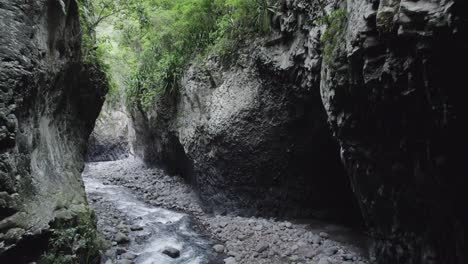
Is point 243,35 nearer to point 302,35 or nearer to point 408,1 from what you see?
point 302,35

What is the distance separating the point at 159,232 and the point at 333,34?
6683mm

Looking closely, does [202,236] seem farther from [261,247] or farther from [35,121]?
[35,121]

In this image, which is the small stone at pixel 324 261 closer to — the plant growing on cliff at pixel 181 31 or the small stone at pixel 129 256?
the small stone at pixel 129 256

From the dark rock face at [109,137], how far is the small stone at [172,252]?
55.9ft

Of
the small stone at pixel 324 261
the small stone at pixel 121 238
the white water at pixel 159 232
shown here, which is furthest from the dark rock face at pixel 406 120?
the small stone at pixel 121 238

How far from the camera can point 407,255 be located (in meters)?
5.08

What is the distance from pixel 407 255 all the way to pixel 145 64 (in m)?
13.9

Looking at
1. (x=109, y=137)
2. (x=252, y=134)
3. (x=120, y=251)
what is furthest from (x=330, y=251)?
(x=109, y=137)

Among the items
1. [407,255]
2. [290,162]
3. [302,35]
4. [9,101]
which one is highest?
[302,35]

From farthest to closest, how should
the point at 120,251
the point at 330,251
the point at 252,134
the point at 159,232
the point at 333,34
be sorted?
the point at 252,134
the point at 159,232
the point at 120,251
the point at 330,251
the point at 333,34

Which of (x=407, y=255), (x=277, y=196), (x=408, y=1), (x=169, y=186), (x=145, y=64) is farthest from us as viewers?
(x=145, y=64)

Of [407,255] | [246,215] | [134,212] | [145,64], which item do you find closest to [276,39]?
[246,215]

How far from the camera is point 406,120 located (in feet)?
14.4

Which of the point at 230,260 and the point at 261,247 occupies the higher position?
the point at 261,247
